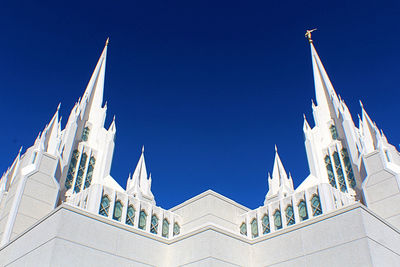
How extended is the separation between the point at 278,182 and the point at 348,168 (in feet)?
27.5

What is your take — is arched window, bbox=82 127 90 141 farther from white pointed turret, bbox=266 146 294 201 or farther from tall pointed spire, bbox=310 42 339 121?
tall pointed spire, bbox=310 42 339 121

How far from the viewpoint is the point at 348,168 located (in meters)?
24.2

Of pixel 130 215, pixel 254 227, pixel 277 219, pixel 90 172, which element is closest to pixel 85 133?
pixel 90 172

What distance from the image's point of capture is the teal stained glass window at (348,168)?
23.2 meters

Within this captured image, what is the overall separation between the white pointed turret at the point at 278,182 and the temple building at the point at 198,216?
1.38 feet

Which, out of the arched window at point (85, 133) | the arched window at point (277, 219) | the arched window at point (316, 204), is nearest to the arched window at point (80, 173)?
the arched window at point (85, 133)

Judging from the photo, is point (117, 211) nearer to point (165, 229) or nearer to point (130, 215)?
point (130, 215)

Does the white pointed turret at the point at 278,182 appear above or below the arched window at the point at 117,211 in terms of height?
above

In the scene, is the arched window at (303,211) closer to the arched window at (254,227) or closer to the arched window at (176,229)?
the arched window at (254,227)

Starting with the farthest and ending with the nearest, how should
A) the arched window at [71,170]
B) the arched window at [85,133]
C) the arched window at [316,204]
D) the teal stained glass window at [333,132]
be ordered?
the teal stained glass window at [333,132]
the arched window at [85,133]
the arched window at [71,170]
the arched window at [316,204]

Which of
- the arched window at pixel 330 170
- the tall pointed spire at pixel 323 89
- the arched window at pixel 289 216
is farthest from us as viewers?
the tall pointed spire at pixel 323 89

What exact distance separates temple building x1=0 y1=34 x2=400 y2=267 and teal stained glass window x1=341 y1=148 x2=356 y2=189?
0.49ft

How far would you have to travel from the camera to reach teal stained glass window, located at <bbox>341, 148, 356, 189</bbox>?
76.1 ft

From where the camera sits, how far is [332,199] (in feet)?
50.2
